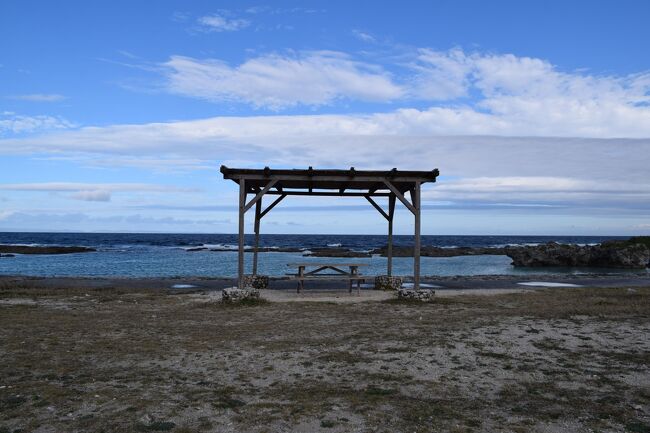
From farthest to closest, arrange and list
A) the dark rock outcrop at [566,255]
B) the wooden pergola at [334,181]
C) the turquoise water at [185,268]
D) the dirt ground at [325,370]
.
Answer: the dark rock outcrop at [566,255] < the turquoise water at [185,268] < the wooden pergola at [334,181] < the dirt ground at [325,370]

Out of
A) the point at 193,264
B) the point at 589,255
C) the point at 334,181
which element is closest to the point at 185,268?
the point at 193,264

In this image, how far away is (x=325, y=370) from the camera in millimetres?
6340

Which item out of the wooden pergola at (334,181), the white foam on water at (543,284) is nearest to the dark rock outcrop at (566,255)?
the white foam on water at (543,284)

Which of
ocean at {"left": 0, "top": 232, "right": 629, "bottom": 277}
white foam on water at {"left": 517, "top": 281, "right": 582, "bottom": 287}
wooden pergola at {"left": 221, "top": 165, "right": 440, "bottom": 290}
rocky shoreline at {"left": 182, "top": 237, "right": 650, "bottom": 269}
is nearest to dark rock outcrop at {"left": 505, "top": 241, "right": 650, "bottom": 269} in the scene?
rocky shoreline at {"left": 182, "top": 237, "right": 650, "bottom": 269}

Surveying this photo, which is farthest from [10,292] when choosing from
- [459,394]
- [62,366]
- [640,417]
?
[640,417]

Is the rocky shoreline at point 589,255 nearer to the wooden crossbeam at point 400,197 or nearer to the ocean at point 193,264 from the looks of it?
the ocean at point 193,264

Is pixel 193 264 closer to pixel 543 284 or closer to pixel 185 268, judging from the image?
pixel 185 268

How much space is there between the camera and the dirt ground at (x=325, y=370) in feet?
→ 15.3

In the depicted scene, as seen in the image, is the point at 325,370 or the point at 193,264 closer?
the point at 325,370

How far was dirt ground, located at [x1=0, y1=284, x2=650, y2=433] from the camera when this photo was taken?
15.3ft

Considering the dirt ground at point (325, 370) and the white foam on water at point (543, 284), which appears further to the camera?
the white foam on water at point (543, 284)

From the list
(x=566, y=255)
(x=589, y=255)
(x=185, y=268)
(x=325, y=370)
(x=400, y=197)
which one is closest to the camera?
(x=325, y=370)

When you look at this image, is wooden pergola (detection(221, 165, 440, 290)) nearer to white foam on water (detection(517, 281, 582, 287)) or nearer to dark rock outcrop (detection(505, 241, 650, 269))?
white foam on water (detection(517, 281, 582, 287))

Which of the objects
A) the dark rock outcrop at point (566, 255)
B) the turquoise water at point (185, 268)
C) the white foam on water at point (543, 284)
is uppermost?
the dark rock outcrop at point (566, 255)
